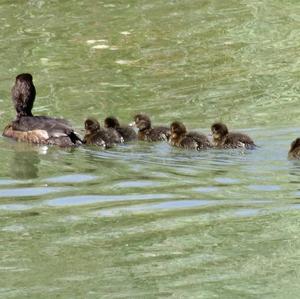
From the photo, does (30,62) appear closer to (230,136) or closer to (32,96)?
(32,96)

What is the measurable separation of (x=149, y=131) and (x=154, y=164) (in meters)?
1.30

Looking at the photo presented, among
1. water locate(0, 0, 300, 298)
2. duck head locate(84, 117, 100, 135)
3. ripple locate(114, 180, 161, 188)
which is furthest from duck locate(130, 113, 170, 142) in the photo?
ripple locate(114, 180, 161, 188)

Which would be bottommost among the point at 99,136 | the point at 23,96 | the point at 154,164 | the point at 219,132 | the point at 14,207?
the point at 14,207

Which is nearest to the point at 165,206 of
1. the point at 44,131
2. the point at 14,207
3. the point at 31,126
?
the point at 14,207

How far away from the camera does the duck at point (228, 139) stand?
9.91m

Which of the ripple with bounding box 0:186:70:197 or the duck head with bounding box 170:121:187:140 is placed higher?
the duck head with bounding box 170:121:187:140

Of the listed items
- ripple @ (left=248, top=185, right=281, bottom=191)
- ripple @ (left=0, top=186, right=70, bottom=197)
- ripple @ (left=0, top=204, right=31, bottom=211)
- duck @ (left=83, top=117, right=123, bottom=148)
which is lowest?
ripple @ (left=0, top=204, right=31, bottom=211)

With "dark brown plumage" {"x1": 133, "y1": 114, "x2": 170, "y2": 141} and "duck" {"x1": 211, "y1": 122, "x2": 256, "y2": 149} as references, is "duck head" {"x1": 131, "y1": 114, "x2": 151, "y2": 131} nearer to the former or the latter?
"dark brown plumage" {"x1": 133, "y1": 114, "x2": 170, "y2": 141}

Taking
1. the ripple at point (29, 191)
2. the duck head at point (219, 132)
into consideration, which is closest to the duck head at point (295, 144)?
the duck head at point (219, 132)

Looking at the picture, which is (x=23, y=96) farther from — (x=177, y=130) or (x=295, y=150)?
(x=295, y=150)

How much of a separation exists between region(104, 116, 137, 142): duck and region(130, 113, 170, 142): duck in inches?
3.5

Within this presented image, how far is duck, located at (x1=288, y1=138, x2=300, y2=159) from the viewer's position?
9.39 meters

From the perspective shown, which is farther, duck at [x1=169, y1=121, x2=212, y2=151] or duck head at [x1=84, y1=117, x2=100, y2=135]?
duck head at [x1=84, y1=117, x2=100, y2=135]

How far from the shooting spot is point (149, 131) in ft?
35.2
